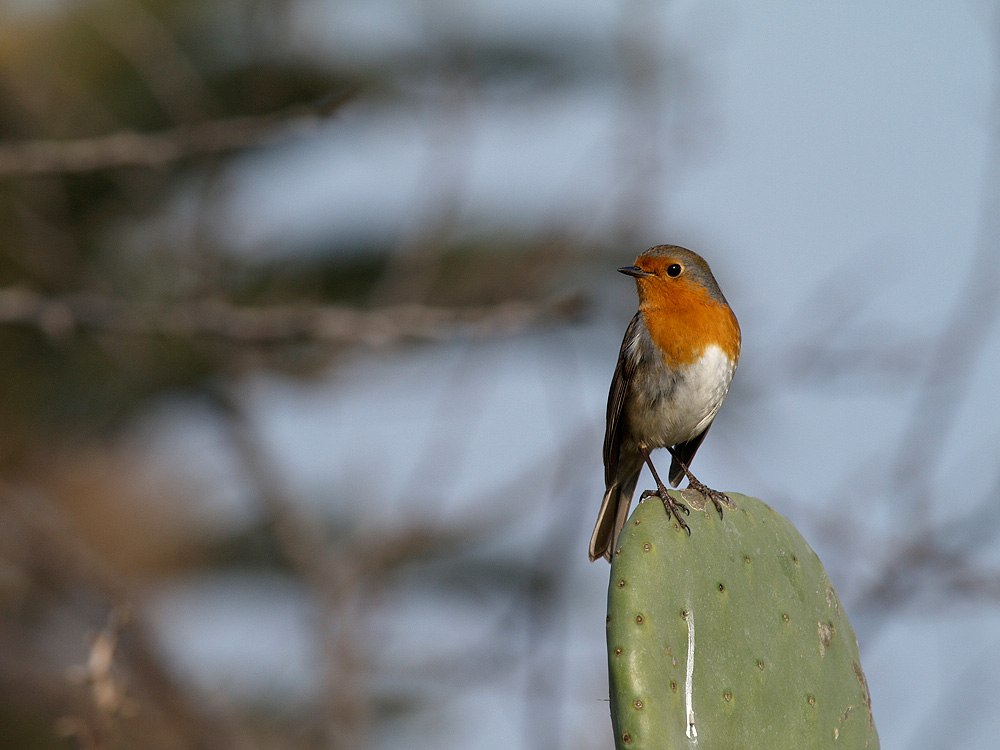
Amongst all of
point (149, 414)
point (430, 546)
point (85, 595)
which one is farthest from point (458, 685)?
point (149, 414)

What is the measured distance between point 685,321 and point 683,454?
0.59 meters

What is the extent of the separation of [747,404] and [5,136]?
184 inches

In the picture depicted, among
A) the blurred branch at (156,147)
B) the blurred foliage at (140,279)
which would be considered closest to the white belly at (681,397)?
the blurred branch at (156,147)

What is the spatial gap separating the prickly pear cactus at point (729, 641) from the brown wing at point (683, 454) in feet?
2.86

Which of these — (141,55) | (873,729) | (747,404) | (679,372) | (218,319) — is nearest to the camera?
(873,729)

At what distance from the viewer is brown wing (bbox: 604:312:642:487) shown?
3430mm

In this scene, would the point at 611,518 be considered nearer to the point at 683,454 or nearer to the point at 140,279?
the point at 683,454

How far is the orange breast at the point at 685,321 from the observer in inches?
130

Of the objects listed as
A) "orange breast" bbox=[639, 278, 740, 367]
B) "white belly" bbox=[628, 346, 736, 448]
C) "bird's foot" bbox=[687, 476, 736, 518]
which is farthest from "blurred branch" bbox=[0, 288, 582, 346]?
"bird's foot" bbox=[687, 476, 736, 518]

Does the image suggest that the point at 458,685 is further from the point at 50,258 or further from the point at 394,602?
the point at 50,258

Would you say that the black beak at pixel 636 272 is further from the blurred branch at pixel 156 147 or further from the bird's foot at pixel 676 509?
the bird's foot at pixel 676 509

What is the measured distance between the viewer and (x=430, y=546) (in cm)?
753

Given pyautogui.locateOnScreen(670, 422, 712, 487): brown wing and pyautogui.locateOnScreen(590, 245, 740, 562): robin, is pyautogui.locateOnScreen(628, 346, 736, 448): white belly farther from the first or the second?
pyautogui.locateOnScreen(670, 422, 712, 487): brown wing

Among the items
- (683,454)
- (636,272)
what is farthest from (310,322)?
(683,454)
